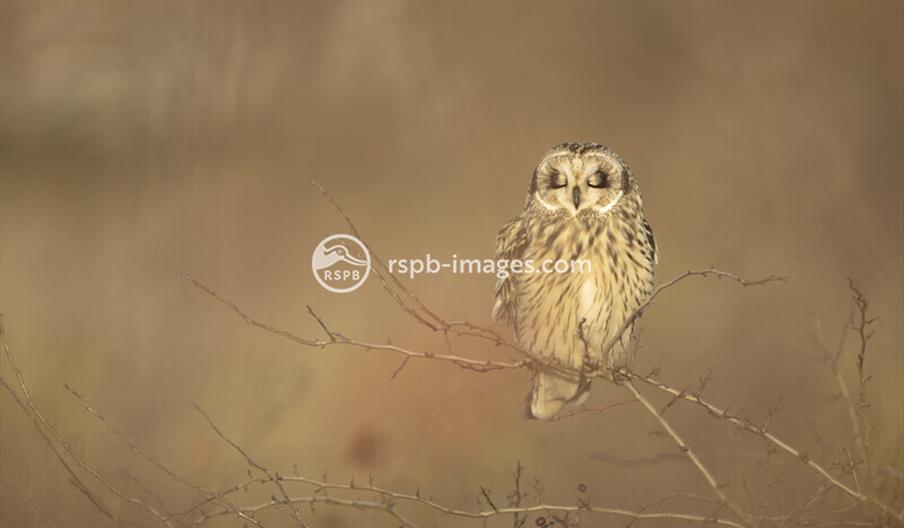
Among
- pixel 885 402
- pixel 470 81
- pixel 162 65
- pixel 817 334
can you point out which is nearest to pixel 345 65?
pixel 470 81

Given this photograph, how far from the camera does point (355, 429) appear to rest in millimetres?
2125

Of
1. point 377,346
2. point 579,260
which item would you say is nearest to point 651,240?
point 579,260

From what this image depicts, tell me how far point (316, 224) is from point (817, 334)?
1128 millimetres

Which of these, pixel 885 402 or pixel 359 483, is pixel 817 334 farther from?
pixel 359 483

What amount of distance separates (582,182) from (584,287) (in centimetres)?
21

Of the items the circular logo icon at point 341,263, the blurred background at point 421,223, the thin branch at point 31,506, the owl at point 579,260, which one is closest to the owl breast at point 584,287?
the owl at point 579,260

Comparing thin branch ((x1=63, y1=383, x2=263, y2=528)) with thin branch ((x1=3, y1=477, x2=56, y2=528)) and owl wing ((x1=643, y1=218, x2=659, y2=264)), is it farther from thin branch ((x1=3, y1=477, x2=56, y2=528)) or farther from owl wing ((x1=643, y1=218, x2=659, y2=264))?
owl wing ((x1=643, y1=218, x2=659, y2=264))

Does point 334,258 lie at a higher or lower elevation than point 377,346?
higher

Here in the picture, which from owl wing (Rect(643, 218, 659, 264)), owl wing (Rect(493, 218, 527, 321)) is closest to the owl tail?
owl wing (Rect(493, 218, 527, 321))

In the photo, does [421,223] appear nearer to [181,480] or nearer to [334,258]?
[334,258]

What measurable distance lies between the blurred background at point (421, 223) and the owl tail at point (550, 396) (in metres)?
0.04

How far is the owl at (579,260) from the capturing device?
1.90 m

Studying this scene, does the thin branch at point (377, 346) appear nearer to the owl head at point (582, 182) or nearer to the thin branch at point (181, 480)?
the thin branch at point (181, 480)

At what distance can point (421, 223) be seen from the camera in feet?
7.05
